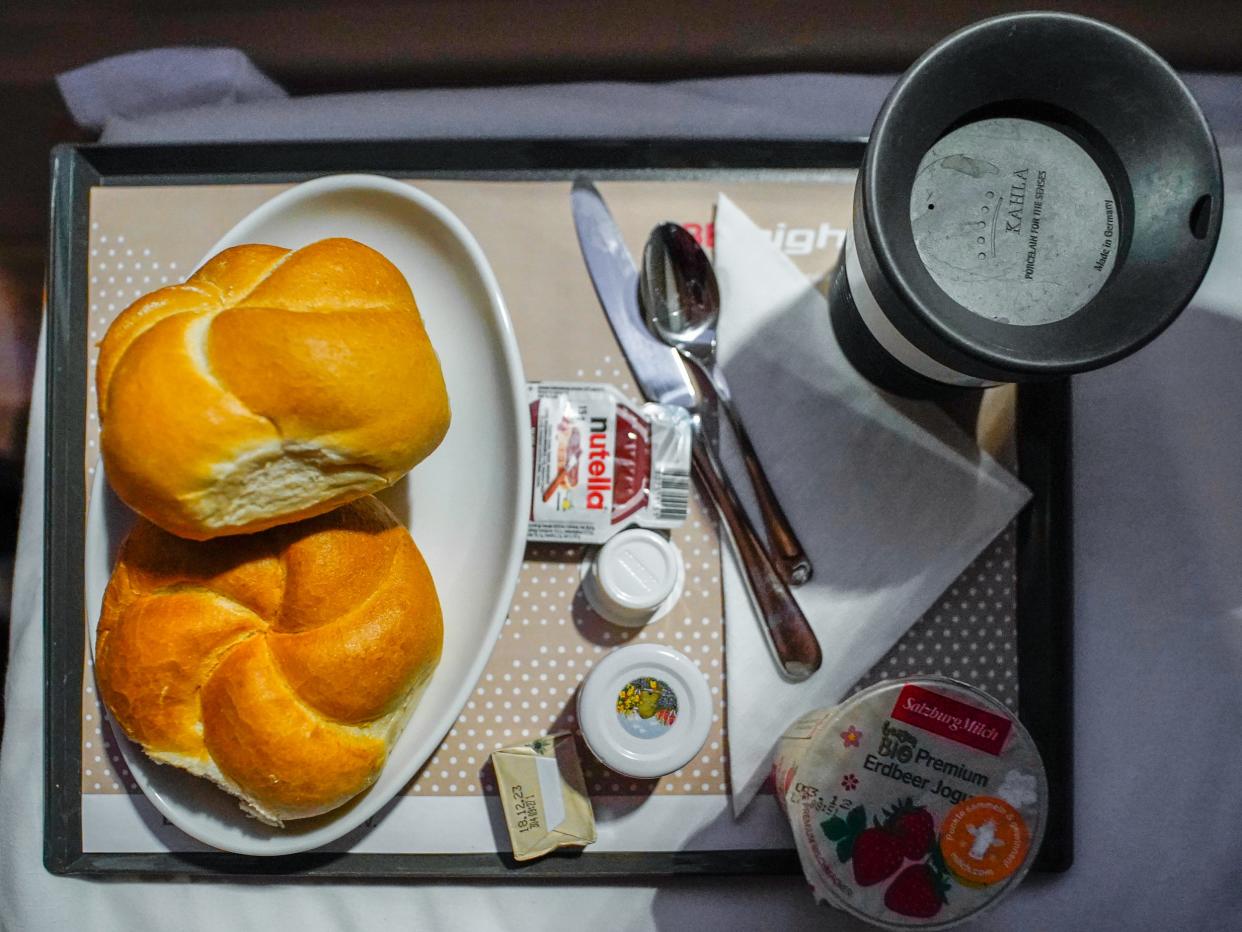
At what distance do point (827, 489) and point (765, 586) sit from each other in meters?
0.11

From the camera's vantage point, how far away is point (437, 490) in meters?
0.80

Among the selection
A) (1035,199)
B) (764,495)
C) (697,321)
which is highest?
(1035,199)

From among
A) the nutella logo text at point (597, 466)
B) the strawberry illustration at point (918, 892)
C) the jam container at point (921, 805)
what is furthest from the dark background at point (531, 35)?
the strawberry illustration at point (918, 892)

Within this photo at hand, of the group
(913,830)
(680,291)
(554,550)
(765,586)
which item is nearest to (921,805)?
(913,830)

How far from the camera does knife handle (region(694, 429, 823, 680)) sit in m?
0.78

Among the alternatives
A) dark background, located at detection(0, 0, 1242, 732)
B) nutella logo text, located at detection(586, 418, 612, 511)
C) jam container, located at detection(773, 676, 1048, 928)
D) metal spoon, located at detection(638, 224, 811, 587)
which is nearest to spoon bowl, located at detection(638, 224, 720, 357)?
metal spoon, located at detection(638, 224, 811, 587)

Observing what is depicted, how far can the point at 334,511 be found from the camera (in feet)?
2.24

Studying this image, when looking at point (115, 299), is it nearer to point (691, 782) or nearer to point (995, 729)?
point (691, 782)

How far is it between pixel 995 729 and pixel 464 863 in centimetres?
46

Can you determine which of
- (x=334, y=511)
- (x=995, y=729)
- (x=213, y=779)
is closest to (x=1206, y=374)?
(x=995, y=729)

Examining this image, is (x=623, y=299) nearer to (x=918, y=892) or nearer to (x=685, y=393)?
(x=685, y=393)

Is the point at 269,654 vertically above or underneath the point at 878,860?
above

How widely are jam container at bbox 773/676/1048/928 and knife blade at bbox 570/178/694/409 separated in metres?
0.32

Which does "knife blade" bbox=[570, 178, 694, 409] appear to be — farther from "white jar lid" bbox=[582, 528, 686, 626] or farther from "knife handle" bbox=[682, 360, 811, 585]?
"white jar lid" bbox=[582, 528, 686, 626]
